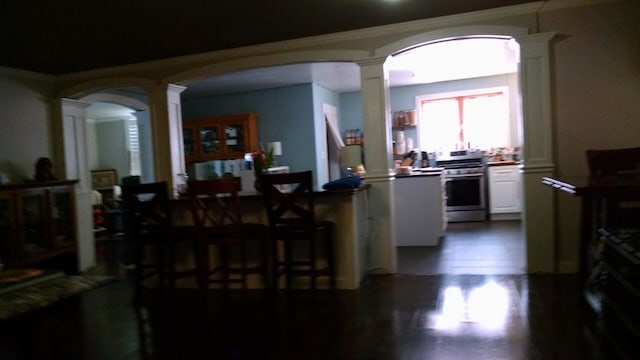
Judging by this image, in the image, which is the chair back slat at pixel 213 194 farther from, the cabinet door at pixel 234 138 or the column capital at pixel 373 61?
the cabinet door at pixel 234 138

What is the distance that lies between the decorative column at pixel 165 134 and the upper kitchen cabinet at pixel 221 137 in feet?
8.71

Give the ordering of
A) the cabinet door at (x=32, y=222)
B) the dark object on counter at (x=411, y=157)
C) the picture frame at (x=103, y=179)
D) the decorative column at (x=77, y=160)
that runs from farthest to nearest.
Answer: the picture frame at (x=103, y=179)
the dark object on counter at (x=411, y=157)
the decorative column at (x=77, y=160)
the cabinet door at (x=32, y=222)

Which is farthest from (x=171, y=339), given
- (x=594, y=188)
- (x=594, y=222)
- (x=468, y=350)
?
(x=594, y=222)

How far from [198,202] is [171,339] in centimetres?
120

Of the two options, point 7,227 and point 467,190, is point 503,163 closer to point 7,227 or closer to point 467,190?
point 467,190

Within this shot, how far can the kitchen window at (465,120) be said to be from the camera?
827cm

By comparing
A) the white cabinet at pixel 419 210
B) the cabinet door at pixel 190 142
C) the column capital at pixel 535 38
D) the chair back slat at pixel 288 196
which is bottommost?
the white cabinet at pixel 419 210

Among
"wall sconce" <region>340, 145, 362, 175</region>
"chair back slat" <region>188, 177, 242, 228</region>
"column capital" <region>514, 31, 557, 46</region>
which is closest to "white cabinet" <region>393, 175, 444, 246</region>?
"wall sconce" <region>340, 145, 362, 175</region>

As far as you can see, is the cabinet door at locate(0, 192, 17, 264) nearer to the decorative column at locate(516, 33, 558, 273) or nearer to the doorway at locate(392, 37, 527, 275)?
the doorway at locate(392, 37, 527, 275)

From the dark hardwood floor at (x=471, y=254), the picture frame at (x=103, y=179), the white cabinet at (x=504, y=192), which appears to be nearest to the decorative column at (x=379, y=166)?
the dark hardwood floor at (x=471, y=254)

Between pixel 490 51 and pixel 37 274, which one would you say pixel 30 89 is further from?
pixel 490 51

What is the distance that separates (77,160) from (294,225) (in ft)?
11.6

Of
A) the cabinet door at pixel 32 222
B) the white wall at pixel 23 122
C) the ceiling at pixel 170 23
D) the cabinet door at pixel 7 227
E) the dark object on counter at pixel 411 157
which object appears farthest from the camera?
the dark object on counter at pixel 411 157

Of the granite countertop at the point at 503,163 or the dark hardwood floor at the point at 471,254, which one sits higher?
the granite countertop at the point at 503,163
